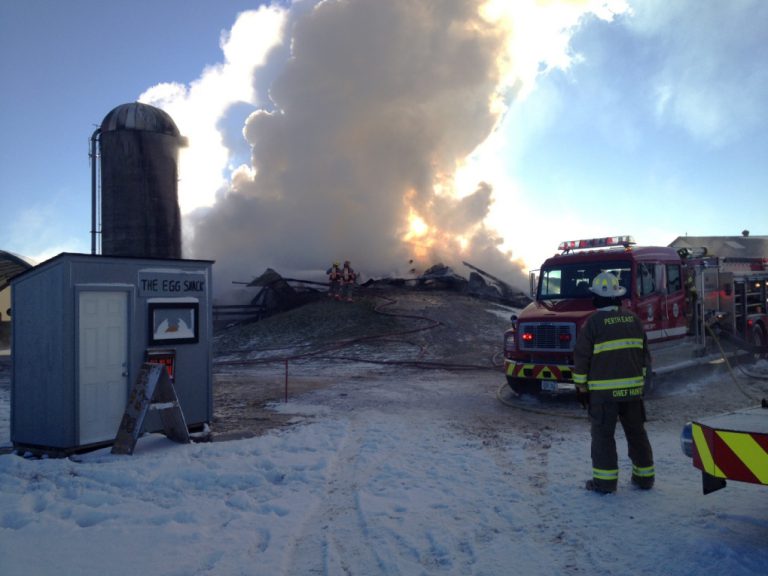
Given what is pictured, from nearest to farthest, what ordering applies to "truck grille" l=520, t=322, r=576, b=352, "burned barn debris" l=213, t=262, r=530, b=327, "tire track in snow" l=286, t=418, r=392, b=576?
"tire track in snow" l=286, t=418, r=392, b=576 < "truck grille" l=520, t=322, r=576, b=352 < "burned barn debris" l=213, t=262, r=530, b=327

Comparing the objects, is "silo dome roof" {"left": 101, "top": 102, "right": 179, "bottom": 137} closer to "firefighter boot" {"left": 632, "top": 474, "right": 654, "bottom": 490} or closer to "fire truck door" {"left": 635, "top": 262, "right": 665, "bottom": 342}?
"fire truck door" {"left": 635, "top": 262, "right": 665, "bottom": 342}

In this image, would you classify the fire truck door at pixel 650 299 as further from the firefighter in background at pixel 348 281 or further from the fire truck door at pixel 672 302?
the firefighter in background at pixel 348 281

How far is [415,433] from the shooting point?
27.5 feet

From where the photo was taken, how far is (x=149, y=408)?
7.19 metres

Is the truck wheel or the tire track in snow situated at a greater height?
the truck wheel

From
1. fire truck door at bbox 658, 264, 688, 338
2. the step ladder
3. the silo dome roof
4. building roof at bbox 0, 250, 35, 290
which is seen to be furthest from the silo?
fire truck door at bbox 658, 264, 688, 338

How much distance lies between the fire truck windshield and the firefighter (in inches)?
206

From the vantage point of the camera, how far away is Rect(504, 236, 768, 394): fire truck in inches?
404

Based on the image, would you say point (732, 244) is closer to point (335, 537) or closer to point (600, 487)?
point (600, 487)

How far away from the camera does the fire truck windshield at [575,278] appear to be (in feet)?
35.6

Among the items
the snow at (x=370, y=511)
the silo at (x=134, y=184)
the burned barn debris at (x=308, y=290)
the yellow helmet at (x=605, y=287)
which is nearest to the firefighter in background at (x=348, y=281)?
the burned barn debris at (x=308, y=290)

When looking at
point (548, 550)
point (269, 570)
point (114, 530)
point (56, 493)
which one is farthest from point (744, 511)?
point (56, 493)

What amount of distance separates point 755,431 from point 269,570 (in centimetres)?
323

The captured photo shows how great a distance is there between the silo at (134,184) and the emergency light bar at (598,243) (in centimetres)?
1492
